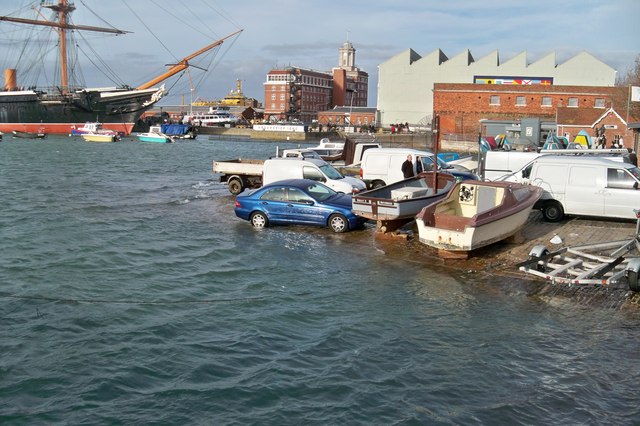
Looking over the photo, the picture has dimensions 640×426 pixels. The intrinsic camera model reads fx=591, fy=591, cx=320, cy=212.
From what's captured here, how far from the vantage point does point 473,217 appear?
13.2 meters

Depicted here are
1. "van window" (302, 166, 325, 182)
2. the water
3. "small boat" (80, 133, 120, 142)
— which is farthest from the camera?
"small boat" (80, 133, 120, 142)

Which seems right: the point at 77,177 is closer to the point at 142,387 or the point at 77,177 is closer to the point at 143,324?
the point at 143,324

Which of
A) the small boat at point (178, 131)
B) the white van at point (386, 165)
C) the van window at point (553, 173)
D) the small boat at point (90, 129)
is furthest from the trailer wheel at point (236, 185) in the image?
the small boat at point (178, 131)

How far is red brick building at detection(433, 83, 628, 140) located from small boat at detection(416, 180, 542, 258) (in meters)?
60.6

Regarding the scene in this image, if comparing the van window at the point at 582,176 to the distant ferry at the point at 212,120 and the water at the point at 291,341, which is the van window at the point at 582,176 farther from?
the distant ferry at the point at 212,120

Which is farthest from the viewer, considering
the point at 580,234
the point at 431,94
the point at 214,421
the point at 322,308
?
the point at 431,94

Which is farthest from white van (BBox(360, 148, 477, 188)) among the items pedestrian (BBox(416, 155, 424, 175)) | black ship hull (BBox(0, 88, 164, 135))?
black ship hull (BBox(0, 88, 164, 135))

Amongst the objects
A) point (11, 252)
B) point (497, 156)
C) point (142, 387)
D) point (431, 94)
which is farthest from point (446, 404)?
point (431, 94)

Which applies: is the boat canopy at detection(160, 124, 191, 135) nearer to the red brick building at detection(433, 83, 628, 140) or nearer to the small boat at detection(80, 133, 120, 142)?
the small boat at detection(80, 133, 120, 142)

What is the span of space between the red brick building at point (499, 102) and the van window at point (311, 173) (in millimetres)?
56554

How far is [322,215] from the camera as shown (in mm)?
17000

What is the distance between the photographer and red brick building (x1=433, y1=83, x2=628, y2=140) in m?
74.4

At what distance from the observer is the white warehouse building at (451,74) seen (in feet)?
268

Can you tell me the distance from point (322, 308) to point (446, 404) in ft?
12.6
